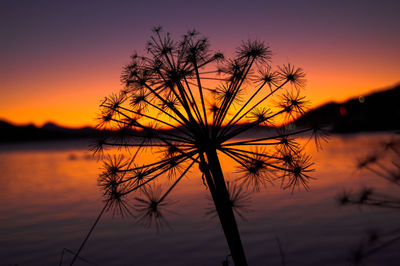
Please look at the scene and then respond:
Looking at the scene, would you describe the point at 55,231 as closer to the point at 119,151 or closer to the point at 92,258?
the point at 92,258

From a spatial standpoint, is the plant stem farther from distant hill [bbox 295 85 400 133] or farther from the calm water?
the calm water

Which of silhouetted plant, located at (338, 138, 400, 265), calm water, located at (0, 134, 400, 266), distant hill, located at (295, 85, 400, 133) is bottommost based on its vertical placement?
calm water, located at (0, 134, 400, 266)

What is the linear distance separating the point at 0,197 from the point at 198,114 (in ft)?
79.4

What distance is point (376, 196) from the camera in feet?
10.8

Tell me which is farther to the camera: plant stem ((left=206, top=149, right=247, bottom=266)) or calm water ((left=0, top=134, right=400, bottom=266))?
calm water ((left=0, top=134, right=400, bottom=266))

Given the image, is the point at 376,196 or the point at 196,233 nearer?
the point at 376,196

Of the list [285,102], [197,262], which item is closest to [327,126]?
[285,102]

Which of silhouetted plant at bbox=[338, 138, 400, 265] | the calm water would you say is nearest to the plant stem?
silhouetted plant at bbox=[338, 138, 400, 265]

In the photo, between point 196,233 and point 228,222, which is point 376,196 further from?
point 196,233

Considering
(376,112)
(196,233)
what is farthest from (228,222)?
(196,233)

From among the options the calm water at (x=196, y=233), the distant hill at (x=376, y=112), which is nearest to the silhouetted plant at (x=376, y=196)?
the distant hill at (x=376, y=112)

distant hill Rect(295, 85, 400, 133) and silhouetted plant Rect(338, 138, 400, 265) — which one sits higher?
distant hill Rect(295, 85, 400, 133)

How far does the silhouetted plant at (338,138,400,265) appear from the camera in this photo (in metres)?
2.69

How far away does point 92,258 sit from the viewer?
34.2ft
